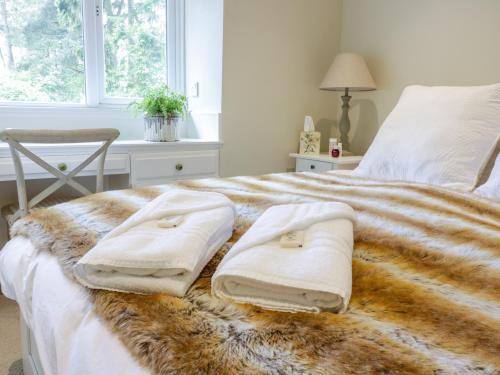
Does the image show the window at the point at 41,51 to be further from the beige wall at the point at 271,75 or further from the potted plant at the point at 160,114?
the beige wall at the point at 271,75

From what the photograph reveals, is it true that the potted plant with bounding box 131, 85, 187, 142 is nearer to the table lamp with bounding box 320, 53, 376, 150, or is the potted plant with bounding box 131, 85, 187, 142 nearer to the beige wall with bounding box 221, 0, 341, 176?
the beige wall with bounding box 221, 0, 341, 176

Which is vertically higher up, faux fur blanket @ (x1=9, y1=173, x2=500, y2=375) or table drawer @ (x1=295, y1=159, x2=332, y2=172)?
faux fur blanket @ (x1=9, y1=173, x2=500, y2=375)

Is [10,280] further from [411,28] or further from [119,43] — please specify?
[411,28]

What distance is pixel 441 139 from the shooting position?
5.13 ft

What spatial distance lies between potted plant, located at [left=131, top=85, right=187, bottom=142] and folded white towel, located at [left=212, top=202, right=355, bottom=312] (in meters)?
1.77

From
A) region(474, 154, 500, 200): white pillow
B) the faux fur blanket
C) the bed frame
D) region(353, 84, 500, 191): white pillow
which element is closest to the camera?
the faux fur blanket

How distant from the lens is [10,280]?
0.96 m

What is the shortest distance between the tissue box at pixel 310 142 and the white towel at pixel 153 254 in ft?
6.44

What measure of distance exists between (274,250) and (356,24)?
2555mm

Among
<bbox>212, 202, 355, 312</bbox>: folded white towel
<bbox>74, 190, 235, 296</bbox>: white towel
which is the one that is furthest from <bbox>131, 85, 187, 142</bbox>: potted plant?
<bbox>212, 202, 355, 312</bbox>: folded white towel

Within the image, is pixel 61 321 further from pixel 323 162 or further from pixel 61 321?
pixel 323 162

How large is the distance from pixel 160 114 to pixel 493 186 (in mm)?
1739

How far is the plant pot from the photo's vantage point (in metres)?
2.36

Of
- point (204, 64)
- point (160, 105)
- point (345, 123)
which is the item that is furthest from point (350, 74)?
point (160, 105)
